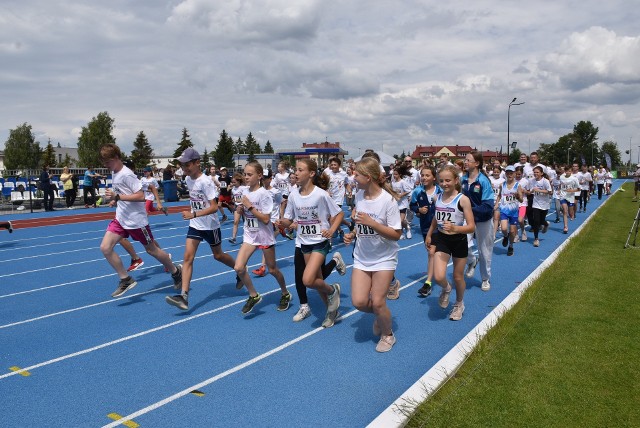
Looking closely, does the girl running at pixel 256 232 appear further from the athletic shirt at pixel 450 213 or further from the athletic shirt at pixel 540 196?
the athletic shirt at pixel 540 196

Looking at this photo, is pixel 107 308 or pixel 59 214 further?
pixel 59 214

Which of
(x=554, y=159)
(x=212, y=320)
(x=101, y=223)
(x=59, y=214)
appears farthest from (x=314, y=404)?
(x=554, y=159)

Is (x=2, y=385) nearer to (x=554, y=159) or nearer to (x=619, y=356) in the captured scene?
(x=619, y=356)

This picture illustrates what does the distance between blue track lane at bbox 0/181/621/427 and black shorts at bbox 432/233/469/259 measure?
87cm

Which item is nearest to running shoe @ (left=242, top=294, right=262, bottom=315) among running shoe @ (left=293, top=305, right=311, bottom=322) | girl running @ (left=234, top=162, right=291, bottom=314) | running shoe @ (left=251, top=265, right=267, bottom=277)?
girl running @ (left=234, top=162, right=291, bottom=314)

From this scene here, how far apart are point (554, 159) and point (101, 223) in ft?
387

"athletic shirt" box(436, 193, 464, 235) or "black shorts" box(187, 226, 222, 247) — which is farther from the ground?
"athletic shirt" box(436, 193, 464, 235)

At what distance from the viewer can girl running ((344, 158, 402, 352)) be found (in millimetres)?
5047

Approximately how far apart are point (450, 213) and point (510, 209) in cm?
567

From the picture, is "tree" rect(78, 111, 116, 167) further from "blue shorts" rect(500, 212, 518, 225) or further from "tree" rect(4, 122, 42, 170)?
A: "blue shorts" rect(500, 212, 518, 225)

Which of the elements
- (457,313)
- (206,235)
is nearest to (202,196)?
(206,235)

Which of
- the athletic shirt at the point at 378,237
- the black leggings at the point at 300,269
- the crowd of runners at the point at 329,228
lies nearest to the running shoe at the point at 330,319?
the crowd of runners at the point at 329,228

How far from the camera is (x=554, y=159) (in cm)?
11788

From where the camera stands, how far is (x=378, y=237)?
16.8 ft
